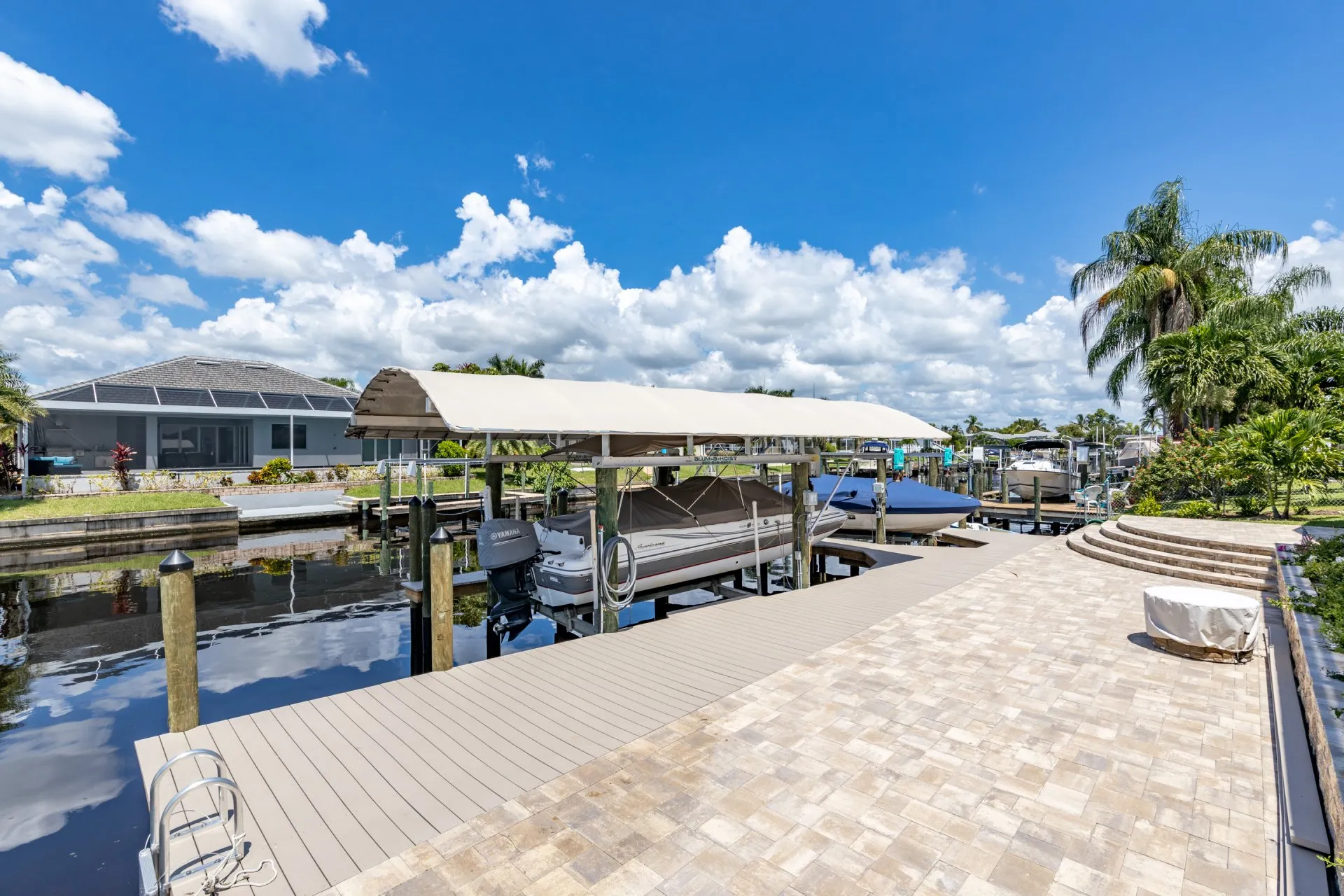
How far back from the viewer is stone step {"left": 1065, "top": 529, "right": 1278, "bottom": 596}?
898 centimetres

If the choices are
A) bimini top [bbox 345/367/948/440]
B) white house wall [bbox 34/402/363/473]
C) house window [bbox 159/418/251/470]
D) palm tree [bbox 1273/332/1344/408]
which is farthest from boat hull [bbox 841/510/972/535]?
house window [bbox 159/418/251/470]

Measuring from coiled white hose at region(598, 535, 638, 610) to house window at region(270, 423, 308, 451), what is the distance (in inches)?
1082

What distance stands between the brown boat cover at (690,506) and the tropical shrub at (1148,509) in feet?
34.6

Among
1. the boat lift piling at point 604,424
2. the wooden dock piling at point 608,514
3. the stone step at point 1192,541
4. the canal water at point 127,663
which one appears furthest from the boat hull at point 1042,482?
the wooden dock piling at point 608,514

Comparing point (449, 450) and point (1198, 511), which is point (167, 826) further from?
point (449, 450)

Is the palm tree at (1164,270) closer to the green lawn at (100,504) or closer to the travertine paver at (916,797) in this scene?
the travertine paver at (916,797)

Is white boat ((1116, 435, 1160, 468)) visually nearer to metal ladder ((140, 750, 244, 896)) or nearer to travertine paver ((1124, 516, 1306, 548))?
travertine paver ((1124, 516, 1306, 548))

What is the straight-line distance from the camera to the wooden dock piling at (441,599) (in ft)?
19.5

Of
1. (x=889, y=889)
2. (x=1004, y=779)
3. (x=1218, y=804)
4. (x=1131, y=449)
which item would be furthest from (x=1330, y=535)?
(x=1131, y=449)

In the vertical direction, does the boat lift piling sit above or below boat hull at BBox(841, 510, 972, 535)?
above

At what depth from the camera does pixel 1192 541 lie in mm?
10570

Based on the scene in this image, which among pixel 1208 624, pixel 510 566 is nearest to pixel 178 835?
pixel 510 566

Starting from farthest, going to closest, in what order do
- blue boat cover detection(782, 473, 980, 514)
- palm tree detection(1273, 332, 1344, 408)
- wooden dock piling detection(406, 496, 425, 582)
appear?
palm tree detection(1273, 332, 1344, 408) < blue boat cover detection(782, 473, 980, 514) < wooden dock piling detection(406, 496, 425, 582)

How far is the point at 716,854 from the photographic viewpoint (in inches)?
129
